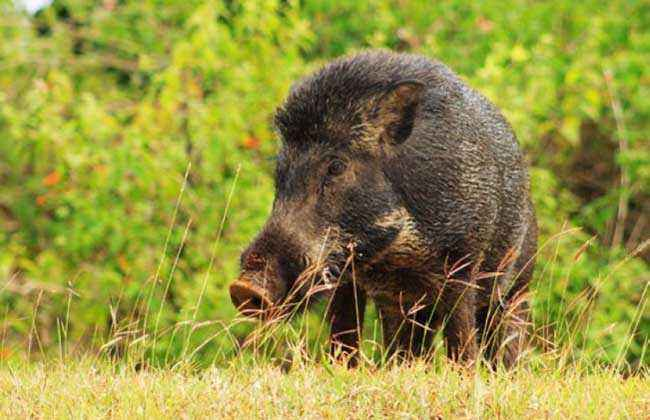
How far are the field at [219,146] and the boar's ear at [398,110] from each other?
154 cm

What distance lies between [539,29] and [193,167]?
3.10 meters

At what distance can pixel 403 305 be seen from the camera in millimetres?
5336

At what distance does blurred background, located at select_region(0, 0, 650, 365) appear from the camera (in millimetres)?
8359

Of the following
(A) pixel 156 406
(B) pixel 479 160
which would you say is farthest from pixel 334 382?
(B) pixel 479 160

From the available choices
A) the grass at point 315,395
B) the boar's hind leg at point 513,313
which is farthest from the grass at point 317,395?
the boar's hind leg at point 513,313

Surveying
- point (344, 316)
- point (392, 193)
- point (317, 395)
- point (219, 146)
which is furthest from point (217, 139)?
point (317, 395)

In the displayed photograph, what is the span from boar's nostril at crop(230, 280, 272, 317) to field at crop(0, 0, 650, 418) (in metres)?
1.75

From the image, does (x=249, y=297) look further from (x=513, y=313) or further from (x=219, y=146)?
(x=219, y=146)

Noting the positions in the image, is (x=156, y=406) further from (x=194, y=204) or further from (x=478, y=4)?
(x=478, y=4)

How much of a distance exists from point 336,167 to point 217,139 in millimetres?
3251

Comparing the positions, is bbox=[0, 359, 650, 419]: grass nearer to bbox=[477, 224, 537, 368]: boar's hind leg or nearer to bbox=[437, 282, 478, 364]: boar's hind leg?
bbox=[437, 282, 478, 364]: boar's hind leg

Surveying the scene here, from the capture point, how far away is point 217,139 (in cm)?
839

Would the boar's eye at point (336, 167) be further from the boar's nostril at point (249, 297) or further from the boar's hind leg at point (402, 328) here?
the boar's nostril at point (249, 297)

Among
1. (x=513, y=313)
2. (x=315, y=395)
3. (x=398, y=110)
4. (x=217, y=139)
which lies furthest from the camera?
(x=217, y=139)
